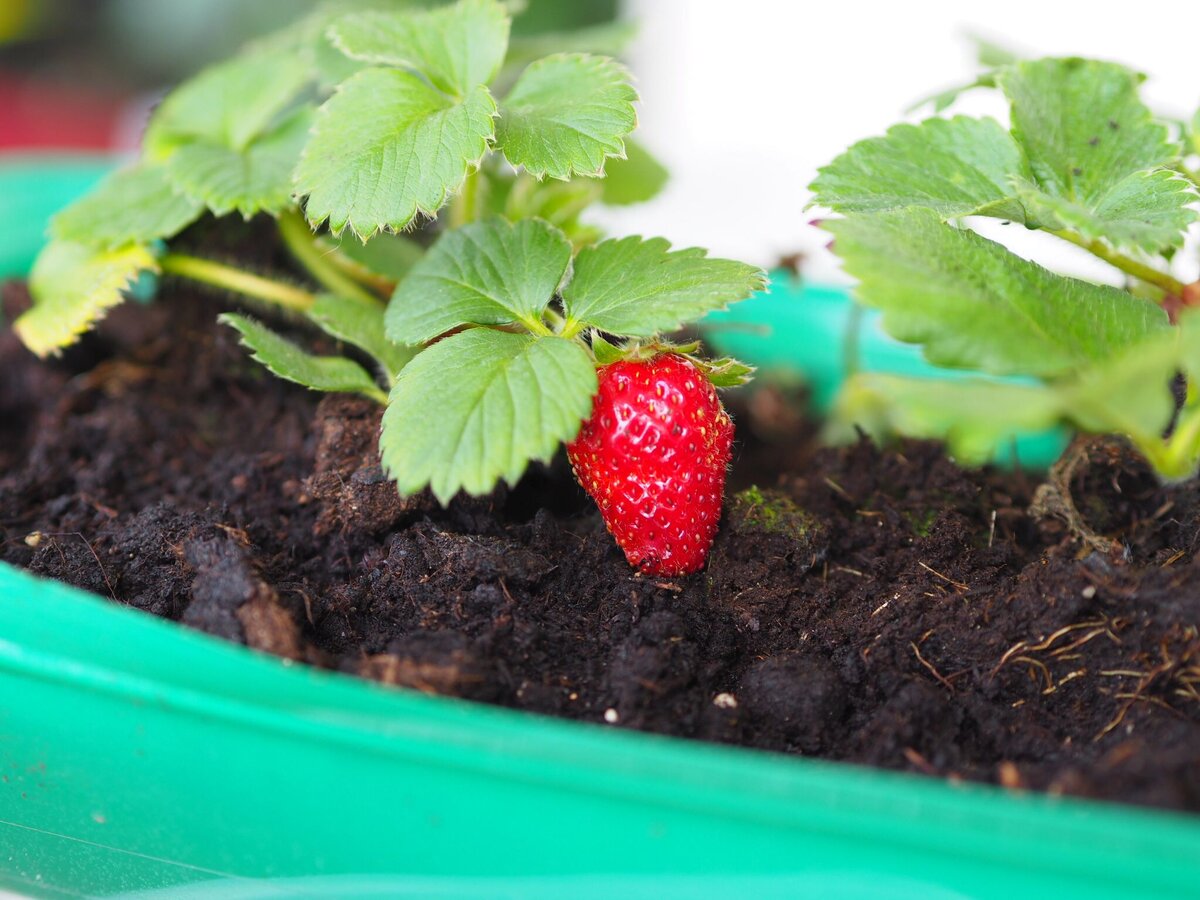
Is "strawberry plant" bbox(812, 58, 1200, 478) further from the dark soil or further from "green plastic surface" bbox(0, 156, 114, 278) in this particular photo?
"green plastic surface" bbox(0, 156, 114, 278)

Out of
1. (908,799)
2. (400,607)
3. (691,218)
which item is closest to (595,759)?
(908,799)

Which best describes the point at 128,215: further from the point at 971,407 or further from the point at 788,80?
the point at 788,80

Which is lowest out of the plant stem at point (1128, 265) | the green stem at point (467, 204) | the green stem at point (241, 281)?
the green stem at point (241, 281)

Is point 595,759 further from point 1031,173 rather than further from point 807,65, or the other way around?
point 807,65

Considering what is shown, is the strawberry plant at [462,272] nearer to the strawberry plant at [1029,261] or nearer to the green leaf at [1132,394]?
the strawberry plant at [1029,261]

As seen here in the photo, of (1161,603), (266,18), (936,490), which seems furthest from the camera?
(266,18)

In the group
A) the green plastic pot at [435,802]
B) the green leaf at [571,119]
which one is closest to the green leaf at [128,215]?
the green leaf at [571,119]
